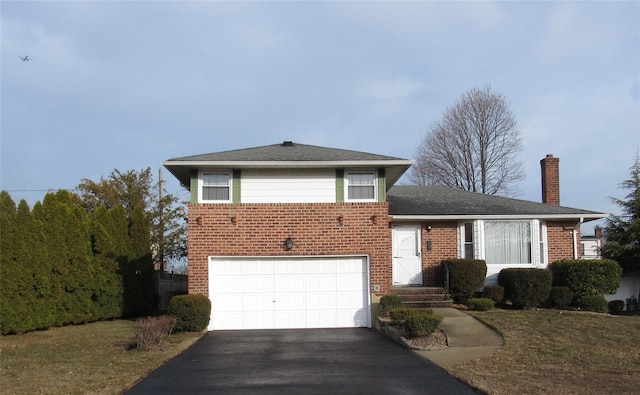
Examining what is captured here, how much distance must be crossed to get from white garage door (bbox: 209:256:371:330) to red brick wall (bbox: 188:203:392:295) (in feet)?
1.08

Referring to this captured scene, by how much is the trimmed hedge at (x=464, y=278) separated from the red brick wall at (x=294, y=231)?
245 cm

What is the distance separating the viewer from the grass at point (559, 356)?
8.98m

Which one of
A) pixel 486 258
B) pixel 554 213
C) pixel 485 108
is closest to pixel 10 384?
pixel 486 258

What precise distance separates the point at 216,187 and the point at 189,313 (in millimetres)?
3750

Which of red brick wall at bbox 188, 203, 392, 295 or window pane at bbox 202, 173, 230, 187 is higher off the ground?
window pane at bbox 202, 173, 230, 187

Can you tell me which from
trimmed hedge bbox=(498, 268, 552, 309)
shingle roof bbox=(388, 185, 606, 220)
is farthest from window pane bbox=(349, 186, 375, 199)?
trimmed hedge bbox=(498, 268, 552, 309)

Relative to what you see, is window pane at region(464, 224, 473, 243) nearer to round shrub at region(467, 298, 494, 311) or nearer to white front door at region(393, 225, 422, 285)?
white front door at region(393, 225, 422, 285)

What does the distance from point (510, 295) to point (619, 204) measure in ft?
27.1

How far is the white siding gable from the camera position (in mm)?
16922

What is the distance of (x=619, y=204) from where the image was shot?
22.8 meters

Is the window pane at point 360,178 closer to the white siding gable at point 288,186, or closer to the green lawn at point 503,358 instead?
the white siding gable at point 288,186

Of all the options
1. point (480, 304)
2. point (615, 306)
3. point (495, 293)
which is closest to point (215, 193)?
point (480, 304)

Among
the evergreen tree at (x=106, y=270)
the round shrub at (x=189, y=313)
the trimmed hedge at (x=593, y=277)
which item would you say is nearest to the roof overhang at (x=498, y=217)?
the trimmed hedge at (x=593, y=277)

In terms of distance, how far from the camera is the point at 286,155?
17281 millimetres
